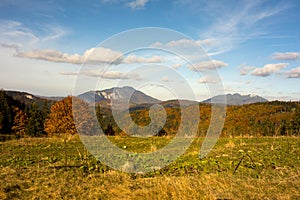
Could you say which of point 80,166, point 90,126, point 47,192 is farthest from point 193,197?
point 90,126

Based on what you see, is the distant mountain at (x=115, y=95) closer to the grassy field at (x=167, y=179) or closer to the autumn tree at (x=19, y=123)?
the grassy field at (x=167, y=179)

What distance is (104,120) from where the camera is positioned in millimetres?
22281

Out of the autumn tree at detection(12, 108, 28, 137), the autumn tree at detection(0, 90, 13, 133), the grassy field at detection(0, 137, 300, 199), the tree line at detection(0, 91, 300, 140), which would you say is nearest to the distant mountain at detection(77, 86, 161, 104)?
the tree line at detection(0, 91, 300, 140)

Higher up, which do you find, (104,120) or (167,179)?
(104,120)

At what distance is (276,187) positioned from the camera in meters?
5.47

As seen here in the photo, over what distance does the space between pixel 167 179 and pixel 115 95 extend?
389 centimetres

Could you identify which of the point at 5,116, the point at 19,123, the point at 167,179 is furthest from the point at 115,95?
the point at 19,123

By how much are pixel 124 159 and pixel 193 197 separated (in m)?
4.77

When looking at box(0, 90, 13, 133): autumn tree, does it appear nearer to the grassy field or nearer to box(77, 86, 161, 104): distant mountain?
the grassy field

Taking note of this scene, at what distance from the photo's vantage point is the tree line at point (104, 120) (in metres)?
15.0

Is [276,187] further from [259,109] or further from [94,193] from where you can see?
[259,109]

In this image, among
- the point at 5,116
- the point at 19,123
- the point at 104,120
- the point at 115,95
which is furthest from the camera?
the point at 19,123

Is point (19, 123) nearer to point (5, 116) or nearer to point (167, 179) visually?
point (5, 116)

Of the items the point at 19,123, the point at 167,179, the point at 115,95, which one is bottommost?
the point at 19,123
